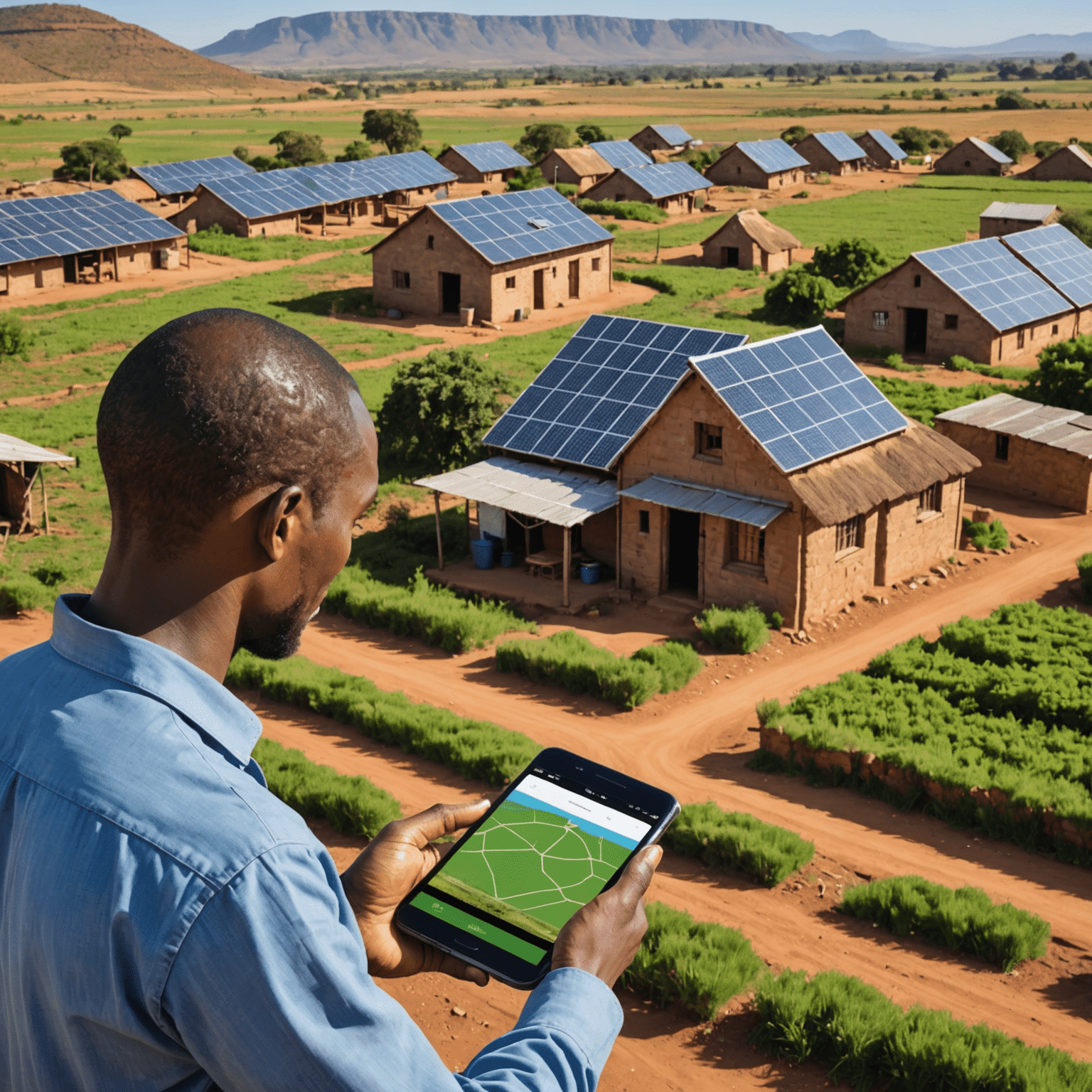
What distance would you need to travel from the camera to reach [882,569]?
869 inches

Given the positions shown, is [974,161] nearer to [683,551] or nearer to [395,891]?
[683,551]

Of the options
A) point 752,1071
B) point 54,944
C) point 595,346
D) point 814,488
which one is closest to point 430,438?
point 595,346

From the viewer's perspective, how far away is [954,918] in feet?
37.2

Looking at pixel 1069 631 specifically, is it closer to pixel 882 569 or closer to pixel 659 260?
pixel 882 569

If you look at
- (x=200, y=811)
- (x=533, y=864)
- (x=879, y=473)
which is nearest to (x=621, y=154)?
(x=879, y=473)

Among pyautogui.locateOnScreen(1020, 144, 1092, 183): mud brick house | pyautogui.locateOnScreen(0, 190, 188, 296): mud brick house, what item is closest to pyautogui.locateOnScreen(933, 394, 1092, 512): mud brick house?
pyautogui.locateOnScreen(0, 190, 188, 296): mud brick house

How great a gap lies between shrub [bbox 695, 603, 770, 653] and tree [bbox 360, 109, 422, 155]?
3237 inches

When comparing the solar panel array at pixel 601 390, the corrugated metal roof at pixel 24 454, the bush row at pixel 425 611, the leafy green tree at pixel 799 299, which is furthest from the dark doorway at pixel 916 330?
the corrugated metal roof at pixel 24 454

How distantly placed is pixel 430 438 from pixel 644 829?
996 inches

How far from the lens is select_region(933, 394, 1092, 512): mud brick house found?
A: 26.2 meters

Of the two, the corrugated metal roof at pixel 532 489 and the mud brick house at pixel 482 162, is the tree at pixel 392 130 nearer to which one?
the mud brick house at pixel 482 162

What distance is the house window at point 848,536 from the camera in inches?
830

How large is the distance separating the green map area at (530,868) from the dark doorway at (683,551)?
18517mm

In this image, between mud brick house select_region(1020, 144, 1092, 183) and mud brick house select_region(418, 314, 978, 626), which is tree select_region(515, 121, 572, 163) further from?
mud brick house select_region(418, 314, 978, 626)
